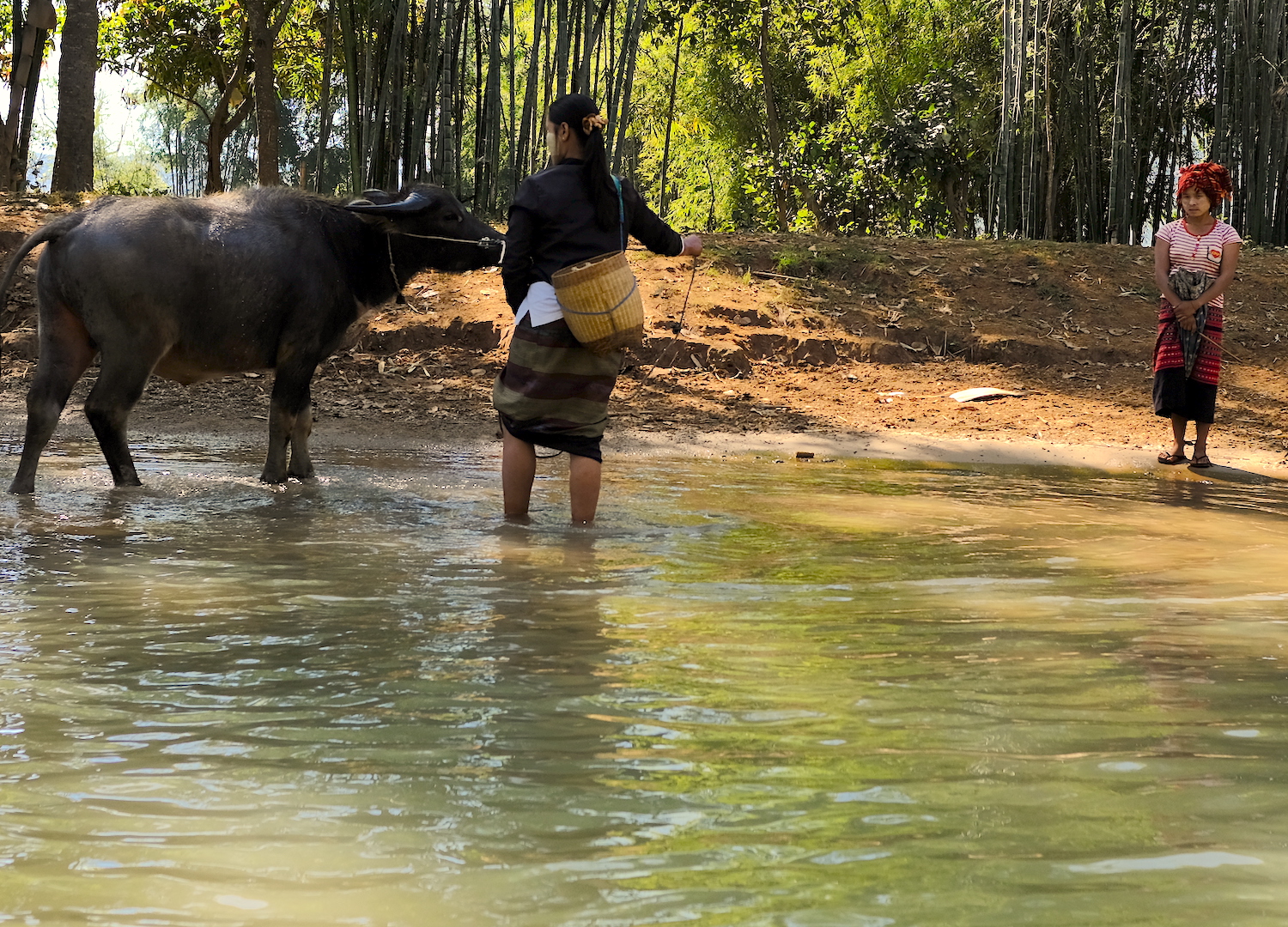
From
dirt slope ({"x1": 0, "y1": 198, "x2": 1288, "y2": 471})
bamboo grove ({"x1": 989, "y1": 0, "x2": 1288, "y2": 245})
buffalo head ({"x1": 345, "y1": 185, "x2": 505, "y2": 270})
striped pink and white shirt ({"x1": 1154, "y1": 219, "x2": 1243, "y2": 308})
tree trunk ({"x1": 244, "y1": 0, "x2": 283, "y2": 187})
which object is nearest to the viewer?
buffalo head ({"x1": 345, "y1": 185, "x2": 505, "y2": 270})

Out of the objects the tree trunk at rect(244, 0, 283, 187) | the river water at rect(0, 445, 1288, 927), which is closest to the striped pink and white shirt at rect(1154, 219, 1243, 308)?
the river water at rect(0, 445, 1288, 927)

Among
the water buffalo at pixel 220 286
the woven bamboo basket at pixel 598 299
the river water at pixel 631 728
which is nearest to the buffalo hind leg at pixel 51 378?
the water buffalo at pixel 220 286

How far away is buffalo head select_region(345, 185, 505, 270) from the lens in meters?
6.23

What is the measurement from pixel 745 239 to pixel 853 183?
931 cm

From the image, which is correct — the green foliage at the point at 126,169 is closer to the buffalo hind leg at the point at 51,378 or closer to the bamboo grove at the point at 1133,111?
the bamboo grove at the point at 1133,111

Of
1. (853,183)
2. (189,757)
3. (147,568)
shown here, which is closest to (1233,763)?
(189,757)

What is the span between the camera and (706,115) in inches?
1166

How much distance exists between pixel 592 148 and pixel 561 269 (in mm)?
445

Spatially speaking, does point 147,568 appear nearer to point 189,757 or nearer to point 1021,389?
point 189,757

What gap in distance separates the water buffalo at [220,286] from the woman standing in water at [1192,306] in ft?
13.6

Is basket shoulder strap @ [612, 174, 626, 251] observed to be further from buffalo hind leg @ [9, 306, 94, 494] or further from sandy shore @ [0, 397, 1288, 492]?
sandy shore @ [0, 397, 1288, 492]

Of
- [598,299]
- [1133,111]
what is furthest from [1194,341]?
[1133,111]

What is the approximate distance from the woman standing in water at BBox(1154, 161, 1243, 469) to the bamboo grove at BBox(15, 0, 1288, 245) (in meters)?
5.16

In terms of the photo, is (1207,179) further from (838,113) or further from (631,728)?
(838,113)
